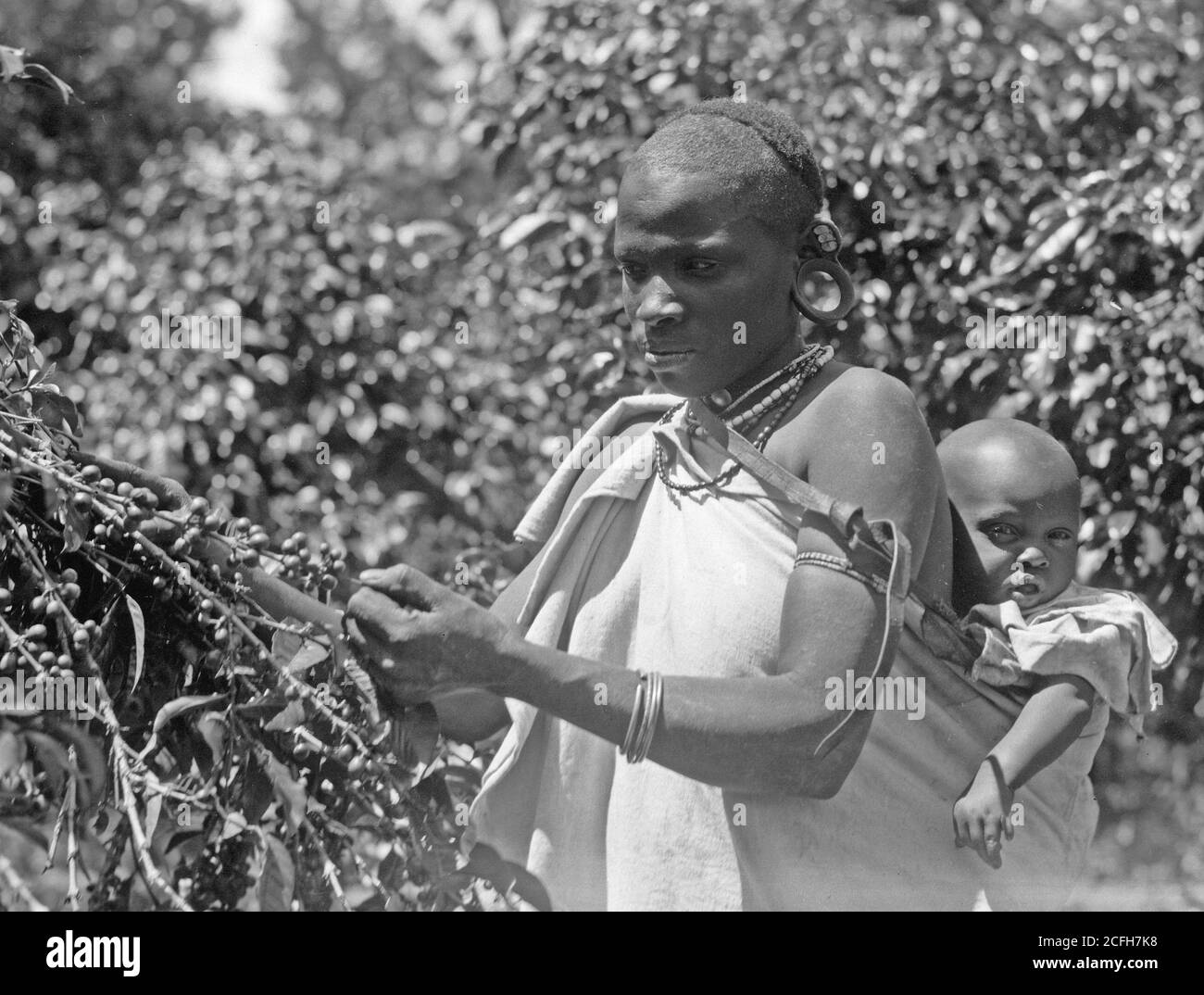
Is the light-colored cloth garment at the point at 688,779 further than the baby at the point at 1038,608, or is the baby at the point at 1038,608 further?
the baby at the point at 1038,608

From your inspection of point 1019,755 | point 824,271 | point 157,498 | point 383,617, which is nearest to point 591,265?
point 824,271

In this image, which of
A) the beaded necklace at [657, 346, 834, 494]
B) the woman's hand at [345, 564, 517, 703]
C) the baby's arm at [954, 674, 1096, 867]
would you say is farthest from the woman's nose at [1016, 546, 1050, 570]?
the woman's hand at [345, 564, 517, 703]

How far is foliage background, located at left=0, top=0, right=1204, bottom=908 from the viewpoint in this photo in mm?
3531

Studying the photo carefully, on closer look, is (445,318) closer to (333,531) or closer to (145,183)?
(333,531)

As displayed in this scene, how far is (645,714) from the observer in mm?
2039

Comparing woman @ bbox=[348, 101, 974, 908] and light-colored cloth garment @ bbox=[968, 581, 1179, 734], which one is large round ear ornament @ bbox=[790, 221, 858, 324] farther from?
light-colored cloth garment @ bbox=[968, 581, 1179, 734]

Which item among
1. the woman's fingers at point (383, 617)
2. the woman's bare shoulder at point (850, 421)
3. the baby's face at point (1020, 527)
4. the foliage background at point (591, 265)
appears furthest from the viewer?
the foliage background at point (591, 265)

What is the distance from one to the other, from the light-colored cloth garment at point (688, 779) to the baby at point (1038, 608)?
0.07 metres

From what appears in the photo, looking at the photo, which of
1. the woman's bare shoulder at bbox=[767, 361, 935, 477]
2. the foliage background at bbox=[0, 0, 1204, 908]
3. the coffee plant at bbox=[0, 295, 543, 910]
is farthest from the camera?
the foliage background at bbox=[0, 0, 1204, 908]

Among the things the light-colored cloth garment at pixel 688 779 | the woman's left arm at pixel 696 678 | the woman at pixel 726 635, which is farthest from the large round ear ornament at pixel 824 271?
the woman's left arm at pixel 696 678

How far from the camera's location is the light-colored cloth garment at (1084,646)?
241cm

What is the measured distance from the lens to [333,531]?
14.6ft

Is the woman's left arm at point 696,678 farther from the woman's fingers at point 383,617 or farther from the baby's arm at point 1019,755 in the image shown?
the baby's arm at point 1019,755
